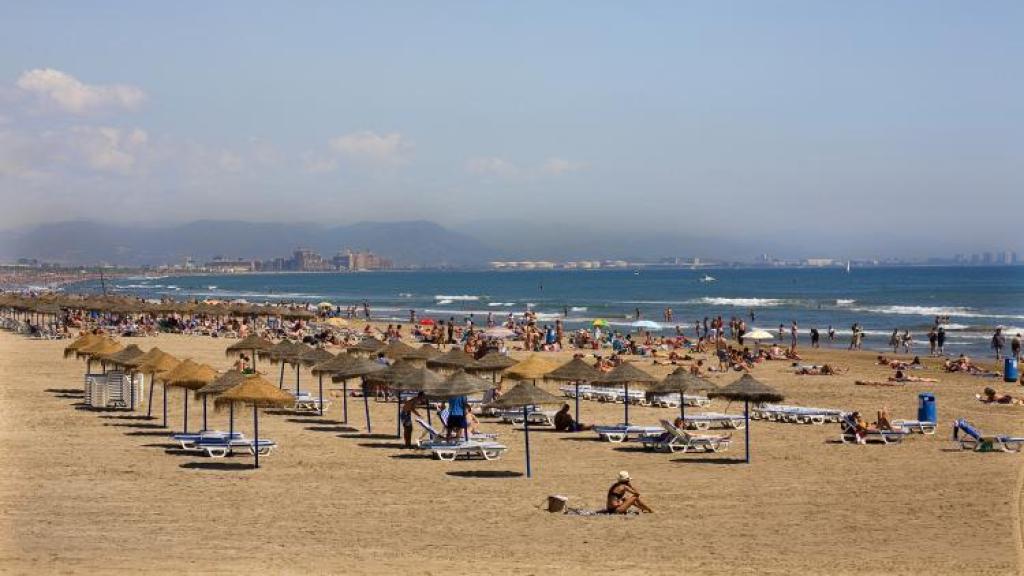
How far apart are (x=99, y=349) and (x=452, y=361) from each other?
7.50 meters

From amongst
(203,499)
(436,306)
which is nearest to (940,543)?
(203,499)

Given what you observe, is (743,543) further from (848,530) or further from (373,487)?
(373,487)

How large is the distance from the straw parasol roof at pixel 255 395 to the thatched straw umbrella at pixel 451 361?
6.54 meters

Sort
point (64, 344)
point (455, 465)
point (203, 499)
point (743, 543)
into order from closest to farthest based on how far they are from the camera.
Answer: point (743, 543), point (203, 499), point (455, 465), point (64, 344)

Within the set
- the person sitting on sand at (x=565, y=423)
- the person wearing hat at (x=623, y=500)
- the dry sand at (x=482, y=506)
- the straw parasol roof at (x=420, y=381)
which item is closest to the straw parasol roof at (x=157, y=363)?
the dry sand at (x=482, y=506)

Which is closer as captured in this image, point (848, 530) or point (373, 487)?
point (848, 530)

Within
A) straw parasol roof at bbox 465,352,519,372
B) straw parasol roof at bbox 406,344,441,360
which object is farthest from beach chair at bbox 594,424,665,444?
straw parasol roof at bbox 406,344,441,360

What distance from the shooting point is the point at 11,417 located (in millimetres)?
Answer: 20438

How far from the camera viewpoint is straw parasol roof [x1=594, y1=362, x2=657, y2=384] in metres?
18.5

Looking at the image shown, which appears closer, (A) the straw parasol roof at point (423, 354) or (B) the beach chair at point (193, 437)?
(B) the beach chair at point (193, 437)

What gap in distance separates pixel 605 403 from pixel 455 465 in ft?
31.0

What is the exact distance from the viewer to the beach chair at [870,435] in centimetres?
1877

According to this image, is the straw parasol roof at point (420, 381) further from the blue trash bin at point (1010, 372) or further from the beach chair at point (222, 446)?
the blue trash bin at point (1010, 372)

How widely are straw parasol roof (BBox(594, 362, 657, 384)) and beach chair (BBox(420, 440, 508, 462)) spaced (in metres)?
2.58
